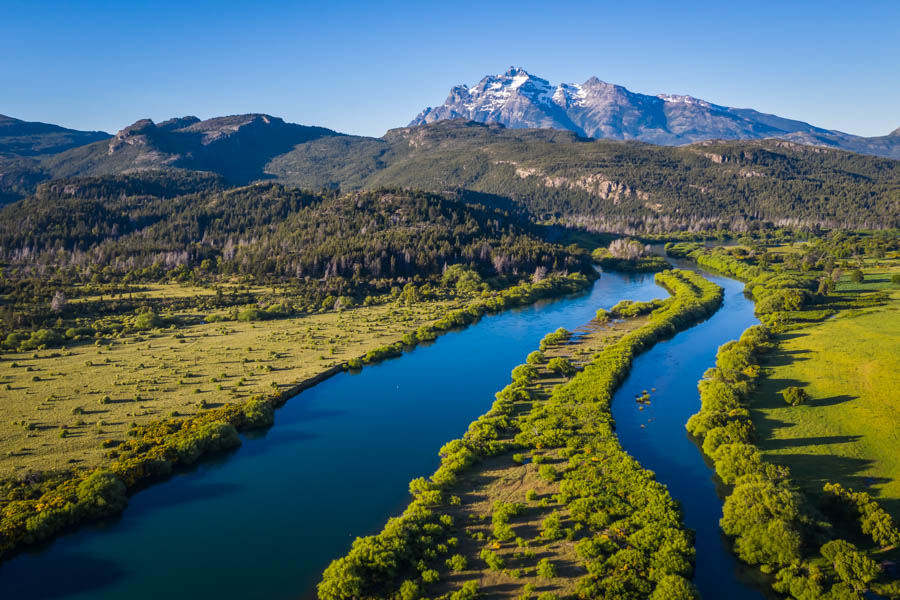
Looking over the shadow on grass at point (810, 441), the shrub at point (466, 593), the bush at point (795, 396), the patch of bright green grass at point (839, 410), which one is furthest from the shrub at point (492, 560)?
the bush at point (795, 396)

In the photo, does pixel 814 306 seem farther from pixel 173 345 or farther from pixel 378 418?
pixel 173 345

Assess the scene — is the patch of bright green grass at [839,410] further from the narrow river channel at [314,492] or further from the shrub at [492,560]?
the shrub at [492,560]

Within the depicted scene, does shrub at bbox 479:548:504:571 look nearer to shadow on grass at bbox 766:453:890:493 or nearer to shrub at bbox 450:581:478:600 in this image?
shrub at bbox 450:581:478:600

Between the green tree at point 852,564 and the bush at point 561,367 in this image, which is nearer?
the green tree at point 852,564

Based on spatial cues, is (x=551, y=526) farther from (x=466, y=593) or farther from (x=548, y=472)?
(x=466, y=593)

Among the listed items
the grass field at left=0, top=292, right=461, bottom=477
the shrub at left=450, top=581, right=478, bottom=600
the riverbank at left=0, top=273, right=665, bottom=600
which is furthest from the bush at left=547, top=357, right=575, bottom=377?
the shrub at left=450, top=581, right=478, bottom=600
